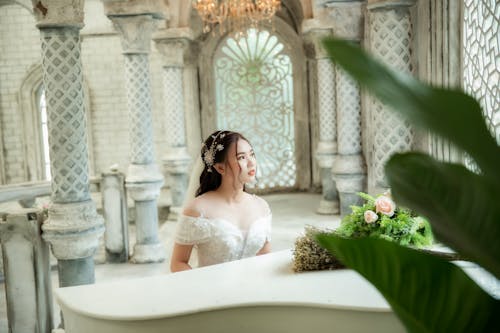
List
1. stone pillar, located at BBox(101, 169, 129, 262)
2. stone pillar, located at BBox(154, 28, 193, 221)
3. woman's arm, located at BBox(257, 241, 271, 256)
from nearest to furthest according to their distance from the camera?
woman's arm, located at BBox(257, 241, 271, 256)
stone pillar, located at BBox(101, 169, 129, 262)
stone pillar, located at BBox(154, 28, 193, 221)

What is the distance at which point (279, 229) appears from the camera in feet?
32.4

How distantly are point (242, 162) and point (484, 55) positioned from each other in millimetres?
1713

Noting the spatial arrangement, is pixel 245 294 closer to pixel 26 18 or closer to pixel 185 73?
pixel 185 73

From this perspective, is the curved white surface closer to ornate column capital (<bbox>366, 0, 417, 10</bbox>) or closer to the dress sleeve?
the dress sleeve

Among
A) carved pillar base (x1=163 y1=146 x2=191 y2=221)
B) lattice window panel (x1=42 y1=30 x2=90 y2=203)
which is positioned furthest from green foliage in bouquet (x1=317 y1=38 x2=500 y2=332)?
carved pillar base (x1=163 y1=146 x2=191 y2=221)

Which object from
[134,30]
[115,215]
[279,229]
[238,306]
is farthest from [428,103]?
[279,229]

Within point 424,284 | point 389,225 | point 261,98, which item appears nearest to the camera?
point 424,284

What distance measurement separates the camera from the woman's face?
11.9 ft

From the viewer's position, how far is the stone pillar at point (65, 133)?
17.7 feet

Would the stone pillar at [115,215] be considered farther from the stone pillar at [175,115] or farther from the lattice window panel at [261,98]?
the lattice window panel at [261,98]

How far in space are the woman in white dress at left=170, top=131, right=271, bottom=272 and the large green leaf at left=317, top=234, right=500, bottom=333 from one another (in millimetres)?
2755

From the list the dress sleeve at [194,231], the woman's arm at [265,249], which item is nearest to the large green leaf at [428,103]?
the dress sleeve at [194,231]

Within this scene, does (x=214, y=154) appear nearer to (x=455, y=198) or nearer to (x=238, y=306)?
(x=238, y=306)

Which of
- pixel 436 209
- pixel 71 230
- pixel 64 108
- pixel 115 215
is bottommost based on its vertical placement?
pixel 115 215
